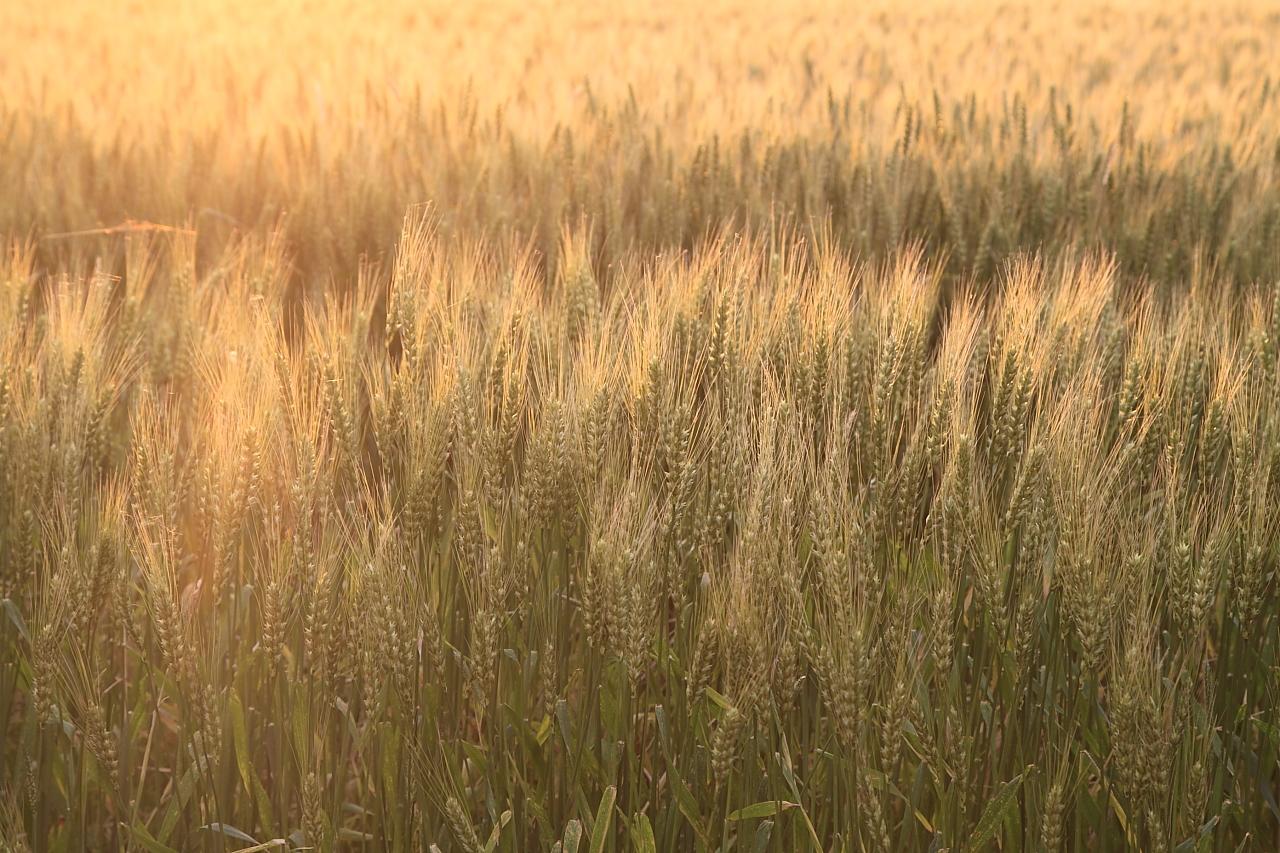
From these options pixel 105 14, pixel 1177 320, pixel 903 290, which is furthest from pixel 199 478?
pixel 105 14

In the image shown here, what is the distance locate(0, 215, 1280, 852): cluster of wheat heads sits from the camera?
119 centimetres

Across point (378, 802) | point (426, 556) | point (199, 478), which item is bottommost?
point (378, 802)

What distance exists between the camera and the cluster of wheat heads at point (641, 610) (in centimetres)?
119

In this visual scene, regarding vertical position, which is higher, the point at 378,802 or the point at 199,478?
the point at 199,478

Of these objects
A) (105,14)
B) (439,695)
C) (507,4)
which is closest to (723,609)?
(439,695)

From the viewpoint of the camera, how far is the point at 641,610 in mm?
1200

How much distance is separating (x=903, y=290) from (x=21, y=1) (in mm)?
8081

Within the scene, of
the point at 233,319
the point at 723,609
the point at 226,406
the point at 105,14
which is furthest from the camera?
the point at 105,14

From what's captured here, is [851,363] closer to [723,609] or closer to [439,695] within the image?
[723,609]

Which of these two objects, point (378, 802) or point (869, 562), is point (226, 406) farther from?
point (869, 562)

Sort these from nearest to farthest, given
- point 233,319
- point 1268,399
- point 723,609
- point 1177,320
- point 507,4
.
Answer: point 723,609, point 1268,399, point 233,319, point 1177,320, point 507,4

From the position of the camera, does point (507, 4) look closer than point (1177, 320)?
No

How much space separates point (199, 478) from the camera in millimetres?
1315

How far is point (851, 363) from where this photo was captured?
1692 millimetres
